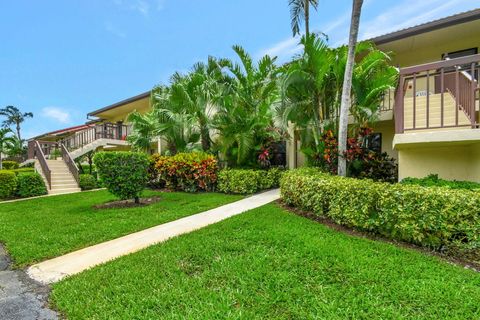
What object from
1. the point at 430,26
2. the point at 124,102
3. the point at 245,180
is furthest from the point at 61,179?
the point at 430,26

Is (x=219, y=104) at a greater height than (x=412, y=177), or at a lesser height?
greater

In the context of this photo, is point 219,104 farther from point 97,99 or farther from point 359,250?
point 97,99

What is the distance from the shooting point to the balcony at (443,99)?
5.88 metres

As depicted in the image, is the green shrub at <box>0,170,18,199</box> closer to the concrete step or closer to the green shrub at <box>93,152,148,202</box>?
the concrete step

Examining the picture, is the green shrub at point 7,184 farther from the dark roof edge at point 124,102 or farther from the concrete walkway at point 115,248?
the concrete walkway at point 115,248

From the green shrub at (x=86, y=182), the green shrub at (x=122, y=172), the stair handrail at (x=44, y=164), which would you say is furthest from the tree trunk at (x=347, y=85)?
the stair handrail at (x=44, y=164)

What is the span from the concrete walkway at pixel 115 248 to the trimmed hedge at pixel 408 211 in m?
2.95

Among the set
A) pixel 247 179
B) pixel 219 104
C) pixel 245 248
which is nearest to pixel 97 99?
pixel 219 104

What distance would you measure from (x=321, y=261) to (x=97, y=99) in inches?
1300

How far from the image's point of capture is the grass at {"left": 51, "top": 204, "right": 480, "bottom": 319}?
295cm

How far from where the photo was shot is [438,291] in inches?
127

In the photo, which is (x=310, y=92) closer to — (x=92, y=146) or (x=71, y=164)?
(x=71, y=164)

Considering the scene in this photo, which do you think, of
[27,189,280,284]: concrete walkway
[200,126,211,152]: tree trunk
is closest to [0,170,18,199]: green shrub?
[200,126,211,152]: tree trunk

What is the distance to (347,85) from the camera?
7082 mm
